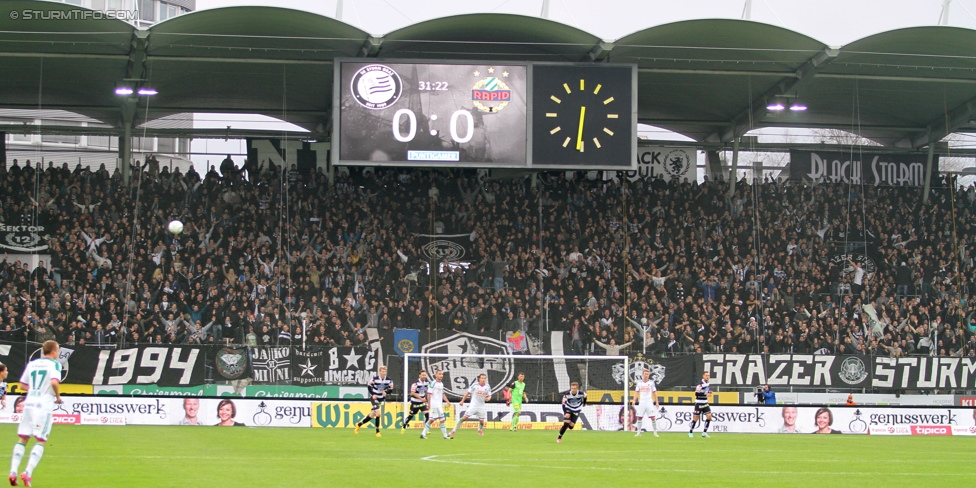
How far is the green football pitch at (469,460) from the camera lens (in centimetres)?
1577

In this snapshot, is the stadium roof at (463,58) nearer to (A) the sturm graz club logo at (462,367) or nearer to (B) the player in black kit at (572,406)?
(A) the sturm graz club logo at (462,367)

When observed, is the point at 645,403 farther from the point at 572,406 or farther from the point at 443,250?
the point at 443,250

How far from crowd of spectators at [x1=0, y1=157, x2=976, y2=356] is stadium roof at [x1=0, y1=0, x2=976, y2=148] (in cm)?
298

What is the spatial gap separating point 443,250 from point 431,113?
21.5 ft

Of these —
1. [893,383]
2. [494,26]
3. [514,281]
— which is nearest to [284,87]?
[494,26]

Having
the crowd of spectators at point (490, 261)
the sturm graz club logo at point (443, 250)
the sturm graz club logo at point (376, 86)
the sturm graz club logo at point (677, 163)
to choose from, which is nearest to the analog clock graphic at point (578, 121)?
the sturm graz club logo at point (376, 86)

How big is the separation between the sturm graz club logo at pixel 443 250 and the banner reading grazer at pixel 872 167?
49.4 feet

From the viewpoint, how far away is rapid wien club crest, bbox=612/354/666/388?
3519cm

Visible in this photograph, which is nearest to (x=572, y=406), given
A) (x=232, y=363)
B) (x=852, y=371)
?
(x=232, y=363)

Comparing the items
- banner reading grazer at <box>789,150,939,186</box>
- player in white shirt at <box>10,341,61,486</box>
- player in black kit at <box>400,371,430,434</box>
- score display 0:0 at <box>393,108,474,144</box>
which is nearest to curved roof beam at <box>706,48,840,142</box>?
banner reading grazer at <box>789,150,939,186</box>

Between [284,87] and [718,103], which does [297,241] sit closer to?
[284,87]

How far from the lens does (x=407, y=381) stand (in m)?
33.2

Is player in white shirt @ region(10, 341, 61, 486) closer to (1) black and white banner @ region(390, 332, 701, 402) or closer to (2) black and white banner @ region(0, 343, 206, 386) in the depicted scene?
(2) black and white banner @ region(0, 343, 206, 386)

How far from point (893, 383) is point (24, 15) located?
29381 millimetres
